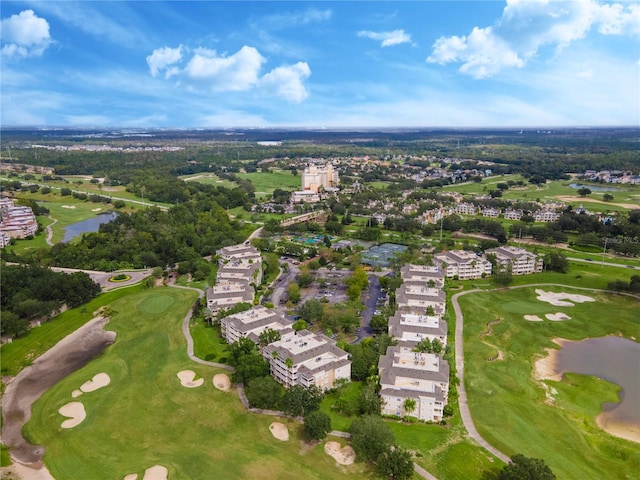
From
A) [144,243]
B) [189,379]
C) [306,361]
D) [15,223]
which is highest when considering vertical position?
[15,223]

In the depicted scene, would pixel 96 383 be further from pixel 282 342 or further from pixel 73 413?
pixel 282 342

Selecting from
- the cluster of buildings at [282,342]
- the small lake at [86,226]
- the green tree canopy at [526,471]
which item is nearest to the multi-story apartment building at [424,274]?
the cluster of buildings at [282,342]

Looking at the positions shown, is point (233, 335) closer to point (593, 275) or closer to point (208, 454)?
point (208, 454)

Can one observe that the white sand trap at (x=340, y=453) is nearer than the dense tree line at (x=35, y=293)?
Yes

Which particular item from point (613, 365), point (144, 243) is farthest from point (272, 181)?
point (613, 365)

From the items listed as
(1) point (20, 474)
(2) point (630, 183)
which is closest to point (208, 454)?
(1) point (20, 474)

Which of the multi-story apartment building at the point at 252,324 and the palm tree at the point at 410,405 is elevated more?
the multi-story apartment building at the point at 252,324

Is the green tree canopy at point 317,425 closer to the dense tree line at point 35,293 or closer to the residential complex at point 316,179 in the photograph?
the dense tree line at point 35,293
